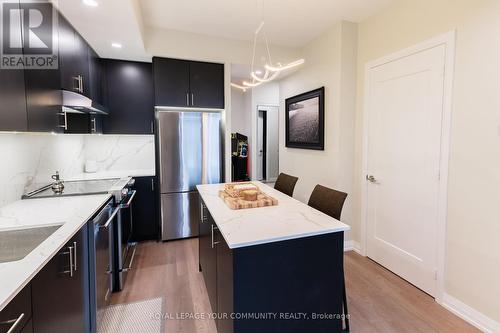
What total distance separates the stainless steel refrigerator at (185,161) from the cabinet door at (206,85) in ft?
0.51

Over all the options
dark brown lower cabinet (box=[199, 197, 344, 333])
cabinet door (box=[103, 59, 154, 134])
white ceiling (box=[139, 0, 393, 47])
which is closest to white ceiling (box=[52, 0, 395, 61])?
white ceiling (box=[139, 0, 393, 47])

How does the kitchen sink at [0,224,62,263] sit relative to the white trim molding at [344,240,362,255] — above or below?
above

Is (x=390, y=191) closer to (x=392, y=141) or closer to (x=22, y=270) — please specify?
(x=392, y=141)

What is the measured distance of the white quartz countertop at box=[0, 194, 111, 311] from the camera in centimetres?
90

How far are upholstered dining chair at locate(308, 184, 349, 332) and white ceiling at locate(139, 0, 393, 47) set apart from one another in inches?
76.9

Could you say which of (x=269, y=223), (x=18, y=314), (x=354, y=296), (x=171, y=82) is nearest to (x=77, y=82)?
(x=171, y=82)

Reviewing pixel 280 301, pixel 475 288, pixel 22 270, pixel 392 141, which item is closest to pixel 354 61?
pixel 392 141

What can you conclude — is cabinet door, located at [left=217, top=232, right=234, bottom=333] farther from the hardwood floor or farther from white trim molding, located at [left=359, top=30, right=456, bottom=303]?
white trim molding, located at [left=359, top=30, right=456, bottom=303]

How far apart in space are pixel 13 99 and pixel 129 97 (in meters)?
2.09

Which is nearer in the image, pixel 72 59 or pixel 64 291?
pixel 64 291

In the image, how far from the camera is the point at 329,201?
1901 mm

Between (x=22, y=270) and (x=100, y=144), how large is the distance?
9.56 feet

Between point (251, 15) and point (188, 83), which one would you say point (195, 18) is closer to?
point (251, 15)

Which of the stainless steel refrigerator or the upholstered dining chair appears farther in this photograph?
the stainless steel refrigerator
